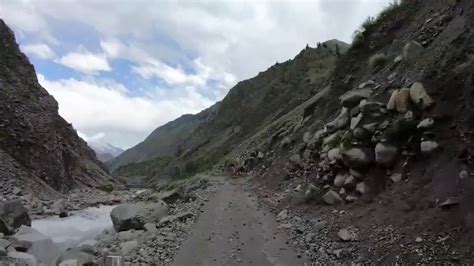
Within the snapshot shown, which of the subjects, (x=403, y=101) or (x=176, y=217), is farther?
(x=176, y=217)

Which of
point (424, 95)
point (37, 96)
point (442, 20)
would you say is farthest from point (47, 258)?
point (37, 96)

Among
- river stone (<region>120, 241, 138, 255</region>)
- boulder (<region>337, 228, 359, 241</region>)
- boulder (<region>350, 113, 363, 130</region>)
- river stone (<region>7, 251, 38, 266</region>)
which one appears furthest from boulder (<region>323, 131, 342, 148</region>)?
river stone (<region>7, 251, 38, 266</region>)

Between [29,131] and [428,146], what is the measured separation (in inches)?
1692

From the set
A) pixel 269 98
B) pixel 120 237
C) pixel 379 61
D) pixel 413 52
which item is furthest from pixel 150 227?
pixel 269 98

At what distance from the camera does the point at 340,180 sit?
1520 cm

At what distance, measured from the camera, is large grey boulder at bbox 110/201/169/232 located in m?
19.0

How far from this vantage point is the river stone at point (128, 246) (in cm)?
1406

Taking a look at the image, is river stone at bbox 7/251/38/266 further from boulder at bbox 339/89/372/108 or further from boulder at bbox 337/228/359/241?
boulder at bbox 339/89/372/108

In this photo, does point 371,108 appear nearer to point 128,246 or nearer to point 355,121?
point 355,121

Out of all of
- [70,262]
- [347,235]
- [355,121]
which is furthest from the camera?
[355,121]

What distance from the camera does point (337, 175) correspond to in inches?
616

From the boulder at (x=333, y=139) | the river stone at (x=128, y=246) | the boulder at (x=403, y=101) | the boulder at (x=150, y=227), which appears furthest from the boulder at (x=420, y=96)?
the boulder at (x=150, y=227)

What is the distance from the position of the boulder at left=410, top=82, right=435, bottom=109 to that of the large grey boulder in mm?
11584

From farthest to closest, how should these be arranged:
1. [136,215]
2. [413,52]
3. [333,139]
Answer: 1. [136,215]
2. [333,139]
3. [413,52]
